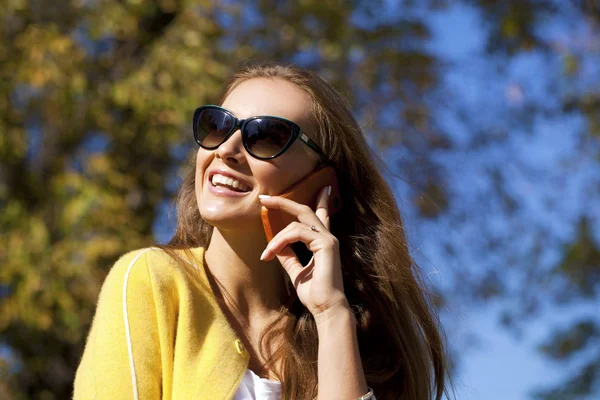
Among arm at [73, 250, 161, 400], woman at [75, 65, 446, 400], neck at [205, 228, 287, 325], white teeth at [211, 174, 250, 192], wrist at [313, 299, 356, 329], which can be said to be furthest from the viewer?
neck at [205, 228, 287, 325]

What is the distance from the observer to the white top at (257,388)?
2.51 m

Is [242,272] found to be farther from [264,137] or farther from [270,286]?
[264,137]

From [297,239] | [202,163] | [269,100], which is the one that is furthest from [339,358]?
[269,100]

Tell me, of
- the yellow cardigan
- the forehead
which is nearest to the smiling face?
the forehead

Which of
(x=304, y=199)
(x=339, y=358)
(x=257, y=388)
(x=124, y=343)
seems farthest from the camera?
(x=304, y=199)

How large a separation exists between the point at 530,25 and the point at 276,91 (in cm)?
770

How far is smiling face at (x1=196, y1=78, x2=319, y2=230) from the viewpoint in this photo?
2598 millimetres

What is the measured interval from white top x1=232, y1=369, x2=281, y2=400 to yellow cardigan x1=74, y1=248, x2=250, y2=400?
0.07 m

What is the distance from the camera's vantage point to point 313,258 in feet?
8.62

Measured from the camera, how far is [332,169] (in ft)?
9.55

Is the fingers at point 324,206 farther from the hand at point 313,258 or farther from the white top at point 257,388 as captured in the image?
the white top at point 257,388

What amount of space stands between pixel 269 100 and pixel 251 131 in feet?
0.55

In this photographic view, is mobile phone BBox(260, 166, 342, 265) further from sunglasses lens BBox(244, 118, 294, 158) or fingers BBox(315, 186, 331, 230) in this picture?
sunglasses lens BBox(244, 118, 294, 158)

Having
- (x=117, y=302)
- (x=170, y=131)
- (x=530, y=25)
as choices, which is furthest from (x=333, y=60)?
(x=117, y=302)
